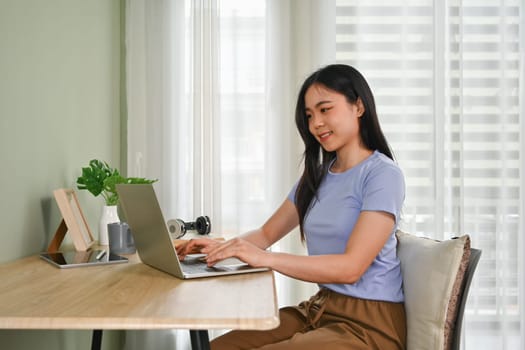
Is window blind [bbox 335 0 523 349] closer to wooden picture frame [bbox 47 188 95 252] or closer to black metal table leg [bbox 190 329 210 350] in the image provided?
wooden picture frame [bbox 47 188 95 252]

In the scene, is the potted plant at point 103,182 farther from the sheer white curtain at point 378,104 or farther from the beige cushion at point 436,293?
the beige cushion at point 436,293

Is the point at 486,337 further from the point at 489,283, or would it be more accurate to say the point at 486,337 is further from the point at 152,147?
the point at 152,147

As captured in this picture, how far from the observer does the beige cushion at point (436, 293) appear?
4.62ft

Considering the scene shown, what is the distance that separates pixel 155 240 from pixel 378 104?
6.11 ft

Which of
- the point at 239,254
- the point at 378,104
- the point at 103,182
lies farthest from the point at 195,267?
the point at 378,104

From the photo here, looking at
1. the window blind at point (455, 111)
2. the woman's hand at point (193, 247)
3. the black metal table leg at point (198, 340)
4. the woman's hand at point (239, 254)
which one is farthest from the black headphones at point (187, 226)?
the window blind at point (455, 111)

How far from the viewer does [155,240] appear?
54.5 inches

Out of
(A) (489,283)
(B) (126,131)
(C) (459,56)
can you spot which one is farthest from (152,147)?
(A) (489,283)

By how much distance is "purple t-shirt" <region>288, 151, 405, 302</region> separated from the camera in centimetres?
156

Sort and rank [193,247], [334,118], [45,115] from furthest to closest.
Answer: [45,115]
[334,118]
[193,247]

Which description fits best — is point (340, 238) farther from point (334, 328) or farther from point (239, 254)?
point (239, 254)

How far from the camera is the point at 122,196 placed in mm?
1537

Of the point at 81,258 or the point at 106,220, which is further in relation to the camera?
the point at 106,220

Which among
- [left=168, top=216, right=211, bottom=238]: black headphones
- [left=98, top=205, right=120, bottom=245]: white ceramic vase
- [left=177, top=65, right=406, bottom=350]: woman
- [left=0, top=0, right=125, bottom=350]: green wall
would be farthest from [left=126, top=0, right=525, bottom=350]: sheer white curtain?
[left=177, top=65, right=406, bottom=350]: woman
